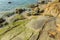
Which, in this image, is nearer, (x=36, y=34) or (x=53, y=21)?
(x=36, y=34)

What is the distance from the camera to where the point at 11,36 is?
12.4 metres

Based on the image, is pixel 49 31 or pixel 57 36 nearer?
pixel 57 36

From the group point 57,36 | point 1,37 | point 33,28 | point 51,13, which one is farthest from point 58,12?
point 1,37

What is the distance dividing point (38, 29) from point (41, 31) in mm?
410

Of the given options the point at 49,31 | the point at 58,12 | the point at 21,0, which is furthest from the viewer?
the point at 21,0

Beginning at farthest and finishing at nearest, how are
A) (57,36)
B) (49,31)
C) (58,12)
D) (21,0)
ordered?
(21,0)
(58,12)
(49,31)
(57,36)

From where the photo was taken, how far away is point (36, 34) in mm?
12562

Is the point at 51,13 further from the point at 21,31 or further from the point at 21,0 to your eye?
the point at 21,0

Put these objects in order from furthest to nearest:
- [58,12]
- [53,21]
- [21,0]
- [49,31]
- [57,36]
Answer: [21,0] → [58,12] → [53,21] → [49,31] → [57,36]

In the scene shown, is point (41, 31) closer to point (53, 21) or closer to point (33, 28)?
point (33, 28)

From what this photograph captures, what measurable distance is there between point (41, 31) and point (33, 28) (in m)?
0.88

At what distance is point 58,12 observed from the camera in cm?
1798

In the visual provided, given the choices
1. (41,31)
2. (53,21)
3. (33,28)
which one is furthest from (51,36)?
(53,21)

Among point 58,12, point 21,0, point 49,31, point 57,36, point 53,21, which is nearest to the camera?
point 57,36
